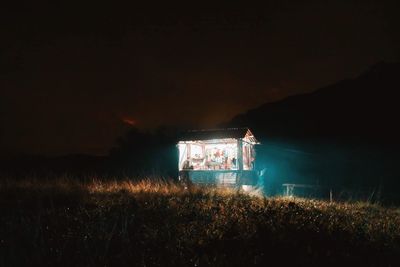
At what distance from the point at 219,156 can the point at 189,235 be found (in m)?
15.3

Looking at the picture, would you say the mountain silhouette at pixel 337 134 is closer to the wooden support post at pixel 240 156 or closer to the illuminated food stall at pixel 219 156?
the illuminated food stall at pixel 219 156

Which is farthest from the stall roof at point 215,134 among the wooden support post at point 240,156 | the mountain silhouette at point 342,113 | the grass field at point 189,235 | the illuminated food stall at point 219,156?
the mountain silhouette at point 342,113

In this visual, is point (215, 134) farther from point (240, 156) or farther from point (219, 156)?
point (219, 156)

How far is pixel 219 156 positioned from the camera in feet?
73.9

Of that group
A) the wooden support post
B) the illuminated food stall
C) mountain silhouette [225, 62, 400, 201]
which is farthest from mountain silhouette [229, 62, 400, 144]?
the wooden support post

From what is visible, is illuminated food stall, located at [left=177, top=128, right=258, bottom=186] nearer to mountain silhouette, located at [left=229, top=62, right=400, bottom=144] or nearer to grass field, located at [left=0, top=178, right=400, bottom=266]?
grass field, located at [left=0, top=178, right=400, bottom=266]

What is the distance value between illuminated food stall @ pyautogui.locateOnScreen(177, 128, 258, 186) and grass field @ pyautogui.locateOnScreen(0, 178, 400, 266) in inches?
380

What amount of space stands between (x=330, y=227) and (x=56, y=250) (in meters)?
4.86

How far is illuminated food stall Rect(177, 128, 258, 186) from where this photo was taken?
2103 cm

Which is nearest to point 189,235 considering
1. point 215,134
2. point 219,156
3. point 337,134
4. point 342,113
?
point 215,134

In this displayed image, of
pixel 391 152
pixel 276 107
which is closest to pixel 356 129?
pixel 391 152

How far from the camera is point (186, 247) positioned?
654 cm

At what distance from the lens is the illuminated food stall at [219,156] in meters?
21.0

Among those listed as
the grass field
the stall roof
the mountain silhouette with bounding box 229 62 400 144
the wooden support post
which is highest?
the mountain silhouette with bounding box 229 62 400 144
